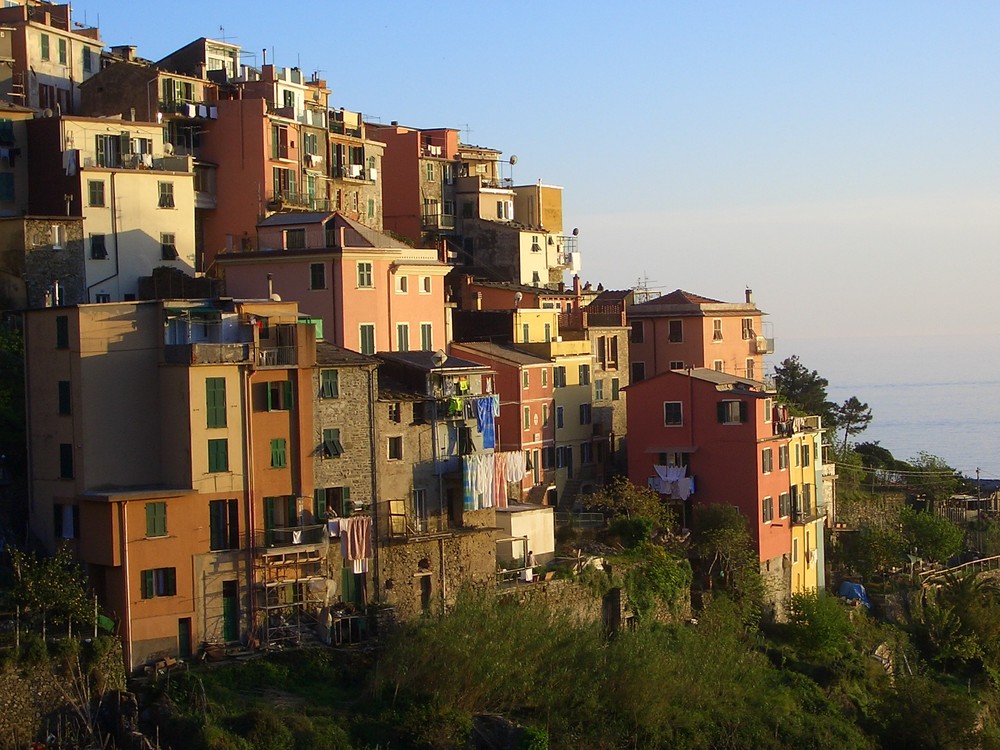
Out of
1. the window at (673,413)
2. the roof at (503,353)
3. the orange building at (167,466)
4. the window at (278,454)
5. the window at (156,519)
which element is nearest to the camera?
the orange building at (167,466)

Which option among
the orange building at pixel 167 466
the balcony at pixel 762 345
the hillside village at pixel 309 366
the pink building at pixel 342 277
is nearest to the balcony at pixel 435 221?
the hillside village at pixel 309 366

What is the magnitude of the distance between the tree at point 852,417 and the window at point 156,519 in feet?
197

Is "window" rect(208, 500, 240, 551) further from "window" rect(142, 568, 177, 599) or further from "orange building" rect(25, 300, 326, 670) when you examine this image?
"window" rect(142, 568, 177, 599)

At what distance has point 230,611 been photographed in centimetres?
4209

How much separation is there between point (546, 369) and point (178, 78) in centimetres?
1799

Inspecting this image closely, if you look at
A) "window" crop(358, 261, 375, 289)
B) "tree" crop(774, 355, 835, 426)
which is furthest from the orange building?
"tree" crop(774, 355, 835, 426)

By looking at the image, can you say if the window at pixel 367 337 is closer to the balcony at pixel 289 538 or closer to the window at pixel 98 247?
the window at pixel 98 247

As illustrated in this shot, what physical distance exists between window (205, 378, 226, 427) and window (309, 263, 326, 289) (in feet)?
43.5

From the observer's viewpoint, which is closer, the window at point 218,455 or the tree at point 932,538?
the window at point 218,455

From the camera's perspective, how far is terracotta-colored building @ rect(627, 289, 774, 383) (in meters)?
72.2

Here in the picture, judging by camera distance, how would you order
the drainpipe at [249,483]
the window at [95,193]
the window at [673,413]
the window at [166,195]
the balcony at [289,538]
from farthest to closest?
1. the window at [673,413]
2. the window at [166,195]
3. the window at [95,193]
4. the balcony at [289,538]
5. the drainpipe at [249,483]

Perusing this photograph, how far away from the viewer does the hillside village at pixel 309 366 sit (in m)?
41.7

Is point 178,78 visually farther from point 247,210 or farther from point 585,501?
point 585,501

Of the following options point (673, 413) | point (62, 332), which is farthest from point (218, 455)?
point (673, 413)
